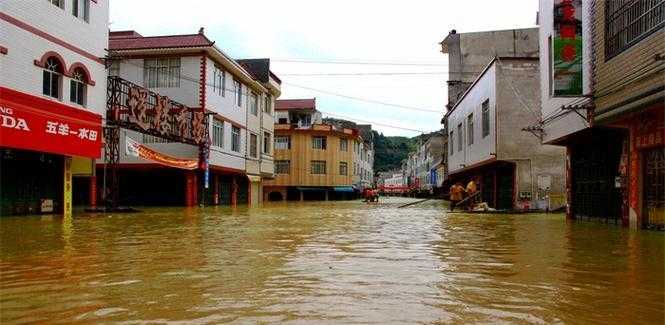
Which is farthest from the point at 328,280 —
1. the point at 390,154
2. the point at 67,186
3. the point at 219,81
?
the point at 390,154

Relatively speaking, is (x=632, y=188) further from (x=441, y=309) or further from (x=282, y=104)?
(x=282, y=104)

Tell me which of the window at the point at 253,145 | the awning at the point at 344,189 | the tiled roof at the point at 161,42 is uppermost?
the tiled roof at the point at 161,42

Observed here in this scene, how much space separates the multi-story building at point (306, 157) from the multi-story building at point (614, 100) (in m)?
38.4

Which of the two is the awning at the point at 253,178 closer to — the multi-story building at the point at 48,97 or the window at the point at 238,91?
the window at the point at 238,91

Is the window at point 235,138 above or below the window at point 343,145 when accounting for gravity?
below

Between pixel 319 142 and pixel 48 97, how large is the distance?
131 ft

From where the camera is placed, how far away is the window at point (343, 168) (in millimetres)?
59225

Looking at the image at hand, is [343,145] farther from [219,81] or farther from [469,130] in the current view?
[219,81]

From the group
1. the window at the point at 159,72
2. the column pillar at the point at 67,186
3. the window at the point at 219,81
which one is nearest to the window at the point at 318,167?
the window at the point at 219,81

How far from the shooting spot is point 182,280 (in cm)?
603

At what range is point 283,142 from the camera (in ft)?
185

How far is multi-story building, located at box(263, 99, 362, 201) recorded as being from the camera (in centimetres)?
5584

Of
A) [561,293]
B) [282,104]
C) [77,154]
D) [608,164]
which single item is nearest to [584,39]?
[608,164]

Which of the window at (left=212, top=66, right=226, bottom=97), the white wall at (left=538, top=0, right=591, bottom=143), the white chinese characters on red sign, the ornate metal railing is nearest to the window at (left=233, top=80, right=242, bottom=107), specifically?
the window at (left=212, top=66, right=226, bottom=97)
